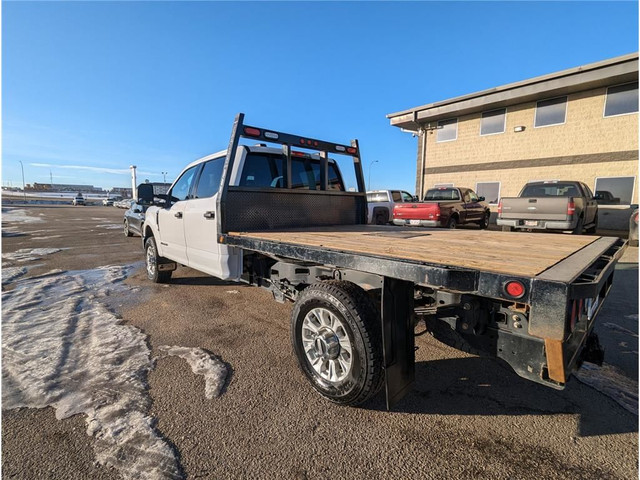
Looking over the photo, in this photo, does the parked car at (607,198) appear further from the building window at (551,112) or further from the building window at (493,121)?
the building window at (493,121)

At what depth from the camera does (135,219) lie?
12039 millimetres

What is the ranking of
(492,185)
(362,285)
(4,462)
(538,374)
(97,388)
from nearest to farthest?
(538,374) → (4,462) → (362,285) → (97,388) → (492,185)

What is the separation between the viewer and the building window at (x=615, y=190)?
1357 cm

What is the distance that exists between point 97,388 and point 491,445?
3107 mm

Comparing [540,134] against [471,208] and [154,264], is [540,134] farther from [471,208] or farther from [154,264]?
[154,264]

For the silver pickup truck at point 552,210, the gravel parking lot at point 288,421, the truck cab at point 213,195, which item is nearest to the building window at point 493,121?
the silver pickup truck at point 552,210

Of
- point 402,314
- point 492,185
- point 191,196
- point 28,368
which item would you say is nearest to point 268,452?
point 402,314

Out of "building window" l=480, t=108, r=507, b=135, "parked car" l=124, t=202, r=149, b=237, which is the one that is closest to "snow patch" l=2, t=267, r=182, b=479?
"parked car" l=124, t=202, r=149, b=237

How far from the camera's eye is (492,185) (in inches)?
673

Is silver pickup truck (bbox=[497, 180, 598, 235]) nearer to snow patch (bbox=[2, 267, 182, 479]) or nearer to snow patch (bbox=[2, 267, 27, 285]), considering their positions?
snow patch (bbox=[2, 267, 182, 479])

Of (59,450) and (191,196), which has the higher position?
(191,196)

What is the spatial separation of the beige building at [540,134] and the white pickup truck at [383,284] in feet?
46.6

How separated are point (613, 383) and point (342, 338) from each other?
98.2 inches

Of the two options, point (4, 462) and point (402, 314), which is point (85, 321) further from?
point (402, 314)
